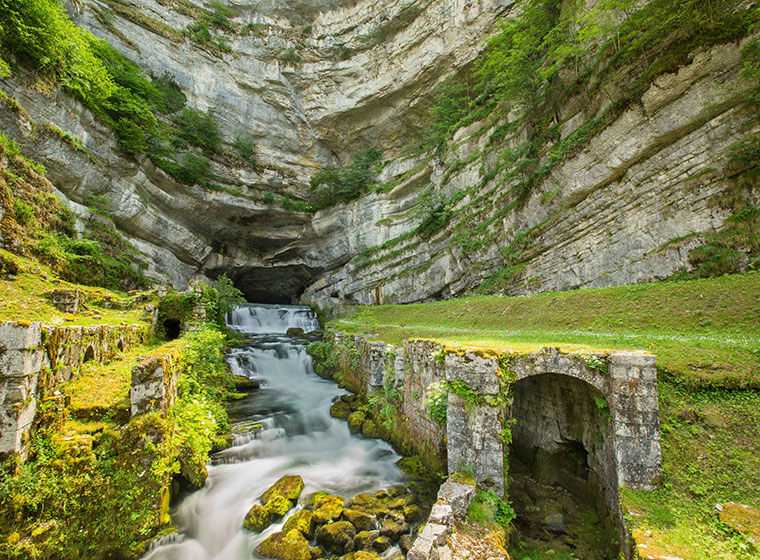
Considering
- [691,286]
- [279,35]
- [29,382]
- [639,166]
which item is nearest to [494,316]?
[691,286]

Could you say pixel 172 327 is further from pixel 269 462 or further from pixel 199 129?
pixel 199 129

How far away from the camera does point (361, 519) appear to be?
539 cm

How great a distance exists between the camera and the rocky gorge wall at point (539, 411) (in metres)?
4.23

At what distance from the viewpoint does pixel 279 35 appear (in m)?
28.8

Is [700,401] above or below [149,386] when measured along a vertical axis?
below

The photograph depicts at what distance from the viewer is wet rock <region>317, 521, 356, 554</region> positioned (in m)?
4.95

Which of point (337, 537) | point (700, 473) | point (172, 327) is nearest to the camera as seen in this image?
point (700, 473)

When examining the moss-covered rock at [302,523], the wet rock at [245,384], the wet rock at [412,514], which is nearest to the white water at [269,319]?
the wet rock at [245,384]

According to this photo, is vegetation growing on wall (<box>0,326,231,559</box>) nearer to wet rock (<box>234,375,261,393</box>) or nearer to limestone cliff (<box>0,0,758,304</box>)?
wet rock (<box>234,375,261,393</box>)

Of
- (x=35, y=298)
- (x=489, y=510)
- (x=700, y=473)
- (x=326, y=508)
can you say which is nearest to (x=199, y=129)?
(x=35, y=298)

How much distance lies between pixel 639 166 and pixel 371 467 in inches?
485

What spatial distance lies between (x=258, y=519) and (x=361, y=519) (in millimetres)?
1968

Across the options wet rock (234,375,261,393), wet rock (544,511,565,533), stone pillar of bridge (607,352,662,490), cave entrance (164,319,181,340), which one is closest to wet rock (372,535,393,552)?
wet rock (544,511,565,533)

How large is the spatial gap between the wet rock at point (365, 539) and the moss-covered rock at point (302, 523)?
0.88 m
